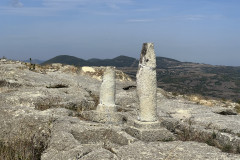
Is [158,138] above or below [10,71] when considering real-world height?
below

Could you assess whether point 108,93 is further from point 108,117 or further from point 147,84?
point 147,84

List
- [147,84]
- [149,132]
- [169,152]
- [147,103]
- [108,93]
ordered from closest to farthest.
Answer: [169,152] < [149,132] < [147,84] < [147,103] < [108,93]

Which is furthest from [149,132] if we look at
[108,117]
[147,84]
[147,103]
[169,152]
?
[108,117]

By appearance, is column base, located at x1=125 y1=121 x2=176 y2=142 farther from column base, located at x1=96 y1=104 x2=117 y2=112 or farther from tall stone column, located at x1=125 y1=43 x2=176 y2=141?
column base, located at x1=96 y1=104 x2=117 y2=112

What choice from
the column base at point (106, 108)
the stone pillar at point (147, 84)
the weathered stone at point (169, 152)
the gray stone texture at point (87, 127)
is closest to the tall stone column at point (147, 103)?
the stone pillar at point (147, 84)

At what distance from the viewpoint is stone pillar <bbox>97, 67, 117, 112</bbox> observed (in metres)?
10.9

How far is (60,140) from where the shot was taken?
7340 mm

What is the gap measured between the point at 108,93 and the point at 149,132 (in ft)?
10.3

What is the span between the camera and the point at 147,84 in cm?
859

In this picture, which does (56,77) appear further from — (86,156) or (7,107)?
(86,156)

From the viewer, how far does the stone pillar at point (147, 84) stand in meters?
8.55

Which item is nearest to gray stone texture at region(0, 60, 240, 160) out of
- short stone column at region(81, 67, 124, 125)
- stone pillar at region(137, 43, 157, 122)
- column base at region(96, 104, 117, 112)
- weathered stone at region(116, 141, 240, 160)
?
weathered stone at region(116, 141, 240, 160)

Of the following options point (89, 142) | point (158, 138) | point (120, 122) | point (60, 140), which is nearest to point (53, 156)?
point (60, 140)

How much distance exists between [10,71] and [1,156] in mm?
11707
